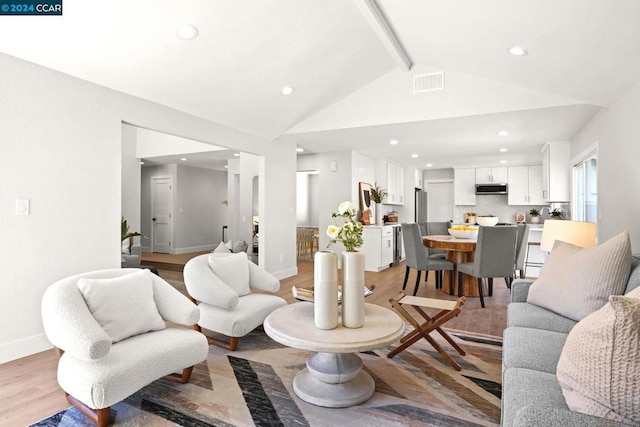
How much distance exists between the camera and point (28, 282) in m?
3.02

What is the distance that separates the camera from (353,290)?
2.28 m

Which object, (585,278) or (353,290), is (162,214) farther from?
(585,278)

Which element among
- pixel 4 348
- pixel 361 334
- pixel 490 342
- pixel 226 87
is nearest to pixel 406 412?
pixel 361 334

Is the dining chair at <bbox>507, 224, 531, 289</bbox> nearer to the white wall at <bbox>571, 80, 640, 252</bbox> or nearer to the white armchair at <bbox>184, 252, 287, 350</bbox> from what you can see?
the white wall at <bbox>571, 80, 640, 252</bbox>

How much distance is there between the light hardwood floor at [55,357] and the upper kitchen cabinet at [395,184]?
1.80 metres

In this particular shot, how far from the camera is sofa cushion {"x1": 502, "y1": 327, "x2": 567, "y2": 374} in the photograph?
5.77 ft

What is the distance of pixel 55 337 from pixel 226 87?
117 inches

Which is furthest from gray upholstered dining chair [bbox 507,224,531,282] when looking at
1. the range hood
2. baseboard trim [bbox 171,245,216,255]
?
baseboard trim [bbox 171,245,216,255]

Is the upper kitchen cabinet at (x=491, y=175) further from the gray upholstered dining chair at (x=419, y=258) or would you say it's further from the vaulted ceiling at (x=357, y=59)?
the gray upholstered dining chair at (x=419, y=258)

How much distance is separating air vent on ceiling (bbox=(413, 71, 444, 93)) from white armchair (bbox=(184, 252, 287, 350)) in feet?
9.80

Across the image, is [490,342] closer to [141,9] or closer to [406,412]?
[406,412]

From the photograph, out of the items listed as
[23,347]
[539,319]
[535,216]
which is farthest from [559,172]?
[23,347]

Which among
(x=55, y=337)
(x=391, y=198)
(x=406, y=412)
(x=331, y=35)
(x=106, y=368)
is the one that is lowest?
(x=406, y=412)

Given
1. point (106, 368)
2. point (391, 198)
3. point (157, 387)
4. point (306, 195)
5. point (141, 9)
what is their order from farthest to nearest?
point (306, 195), point (391, 198), point (141, 9), point (157, 387), point (106, 368)
